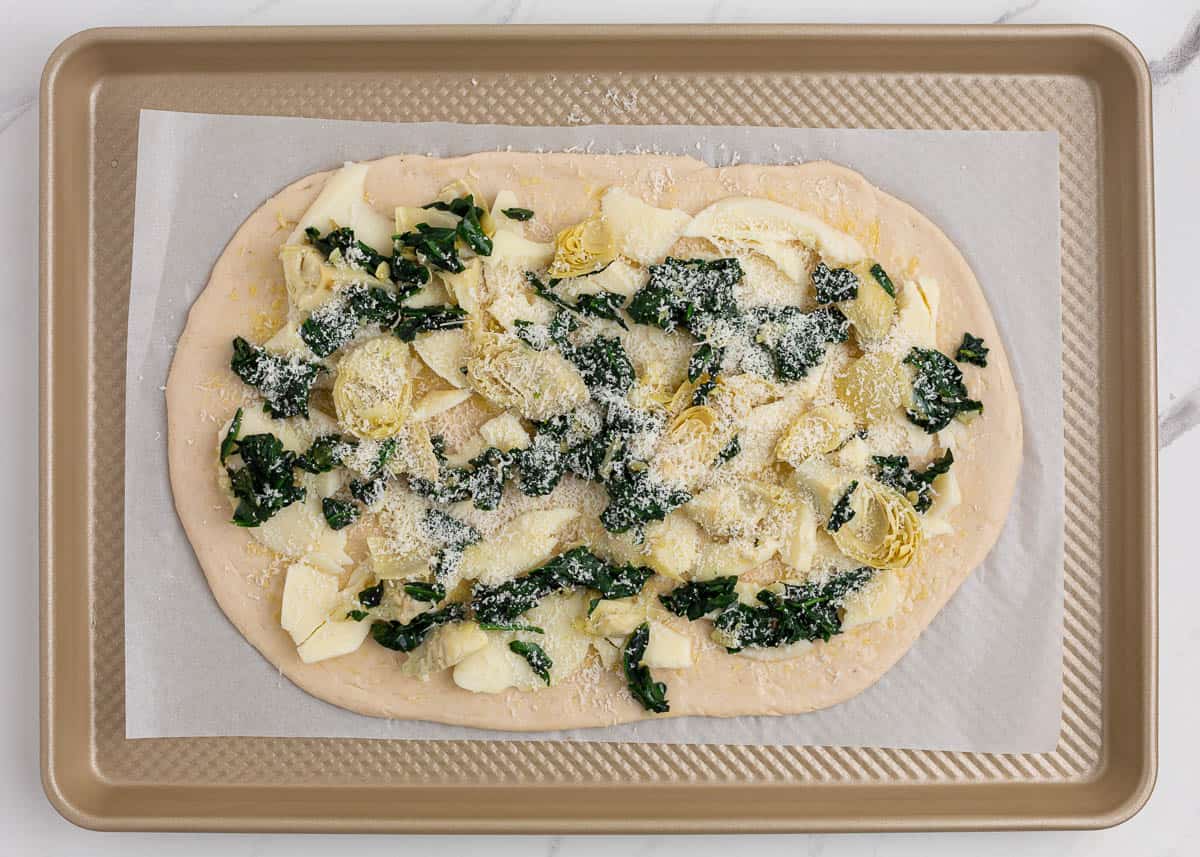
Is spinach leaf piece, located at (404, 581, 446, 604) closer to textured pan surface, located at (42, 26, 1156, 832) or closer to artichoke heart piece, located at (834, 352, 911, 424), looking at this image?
textured pan surface, located at (42, 26, 1156, 832)

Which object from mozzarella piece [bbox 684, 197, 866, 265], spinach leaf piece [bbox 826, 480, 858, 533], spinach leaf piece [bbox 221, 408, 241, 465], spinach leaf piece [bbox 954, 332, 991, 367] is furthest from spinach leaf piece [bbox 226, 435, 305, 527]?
spinach leaf piece [bbox 954, 332, 991, 367]

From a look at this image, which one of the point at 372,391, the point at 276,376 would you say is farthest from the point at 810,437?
the point at 276,376

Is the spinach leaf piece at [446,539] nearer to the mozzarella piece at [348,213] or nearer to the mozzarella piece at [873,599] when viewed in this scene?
the mozzarella piece at [348,213]

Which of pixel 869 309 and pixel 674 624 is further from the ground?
pixel 869 309

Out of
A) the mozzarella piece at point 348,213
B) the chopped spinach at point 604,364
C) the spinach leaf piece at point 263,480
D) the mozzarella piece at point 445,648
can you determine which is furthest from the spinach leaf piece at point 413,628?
the mozzarella piece at point 348,213

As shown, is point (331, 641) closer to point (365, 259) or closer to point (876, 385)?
point (365, 259)
